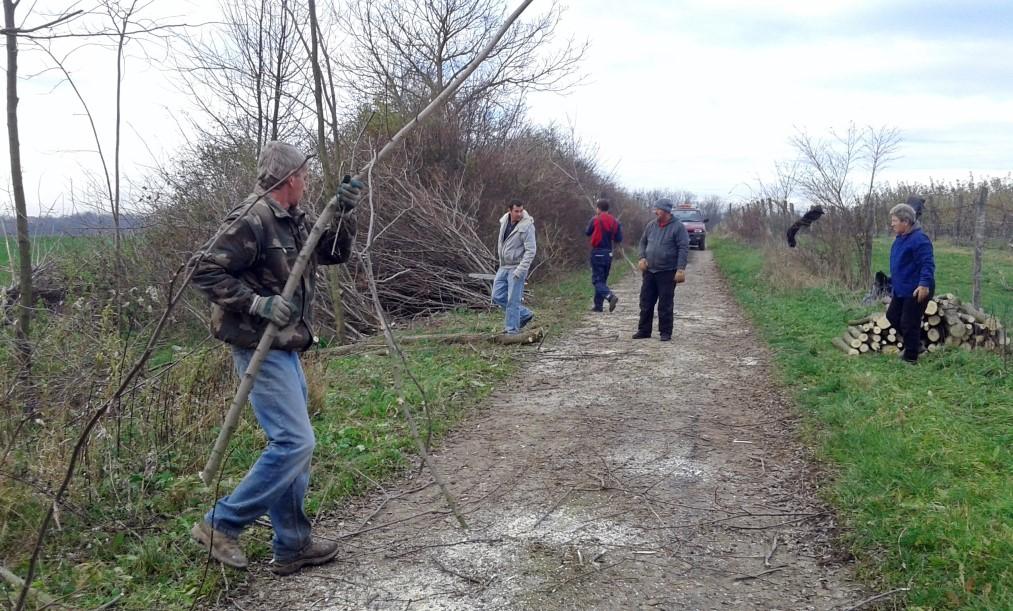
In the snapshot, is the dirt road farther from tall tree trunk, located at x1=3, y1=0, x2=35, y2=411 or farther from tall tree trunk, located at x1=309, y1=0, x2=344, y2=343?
tall tree trunk, located at x1=3, y1=0, x2=35, y2=411

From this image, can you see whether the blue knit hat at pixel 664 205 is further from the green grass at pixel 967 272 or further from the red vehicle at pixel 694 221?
the red vehicle at pixel 694 221

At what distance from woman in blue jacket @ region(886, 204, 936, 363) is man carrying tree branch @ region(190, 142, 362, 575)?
20.5 feet

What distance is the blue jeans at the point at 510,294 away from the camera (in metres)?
9.48

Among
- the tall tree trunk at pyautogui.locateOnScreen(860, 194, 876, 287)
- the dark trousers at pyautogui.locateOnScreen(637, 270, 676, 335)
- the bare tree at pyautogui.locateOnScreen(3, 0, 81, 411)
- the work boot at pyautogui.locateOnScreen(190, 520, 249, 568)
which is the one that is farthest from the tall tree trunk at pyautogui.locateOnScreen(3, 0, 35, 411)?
the tall tree trunk at pyautogui.locateOnScreen(860, 194, 876, 287)

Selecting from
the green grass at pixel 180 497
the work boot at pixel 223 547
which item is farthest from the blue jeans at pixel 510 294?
the work boot at pixel 223 547

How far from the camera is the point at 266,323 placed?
3314 millimetres

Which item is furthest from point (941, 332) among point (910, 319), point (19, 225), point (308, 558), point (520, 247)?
point (19, 225)

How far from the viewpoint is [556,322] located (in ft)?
38.4

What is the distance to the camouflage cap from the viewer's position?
3.36 meters

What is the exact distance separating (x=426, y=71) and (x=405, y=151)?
227 inches

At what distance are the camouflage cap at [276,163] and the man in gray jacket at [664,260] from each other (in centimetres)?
671

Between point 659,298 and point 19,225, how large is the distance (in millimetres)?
7191

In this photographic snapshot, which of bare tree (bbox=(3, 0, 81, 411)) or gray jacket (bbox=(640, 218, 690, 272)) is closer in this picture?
bare tree (bbox=(3, 0, 81, 411))

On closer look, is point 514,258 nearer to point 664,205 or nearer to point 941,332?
point 664,205
